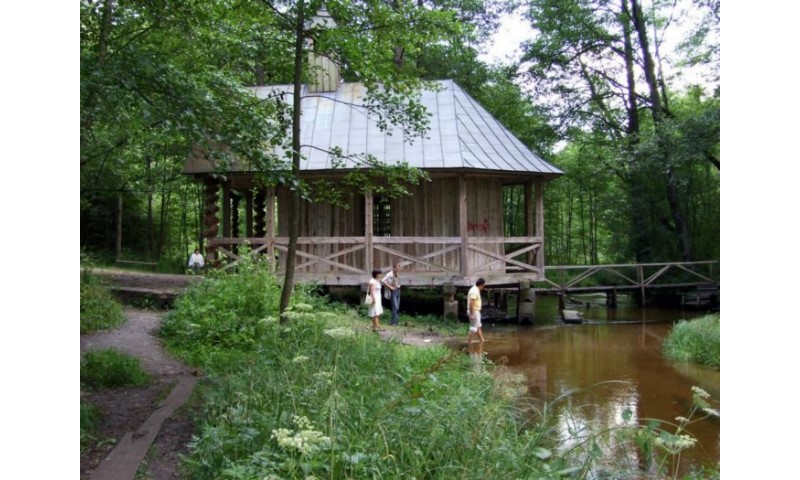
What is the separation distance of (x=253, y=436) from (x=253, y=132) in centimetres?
310

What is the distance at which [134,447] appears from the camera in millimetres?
4410

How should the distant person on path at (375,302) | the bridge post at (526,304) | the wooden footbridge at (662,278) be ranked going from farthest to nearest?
1. the wooden footbridge at (662,278)
2. the bridge post at (526,304)
3. the distant person on path at (375,302)

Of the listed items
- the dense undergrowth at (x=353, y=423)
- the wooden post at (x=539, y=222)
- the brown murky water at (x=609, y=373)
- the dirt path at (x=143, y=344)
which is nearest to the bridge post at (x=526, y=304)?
the brown murky water at (x=609, y=373)

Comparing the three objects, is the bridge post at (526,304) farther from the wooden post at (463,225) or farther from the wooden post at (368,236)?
the wooden post at (368,236)

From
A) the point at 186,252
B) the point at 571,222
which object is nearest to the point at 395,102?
the point at 186,252


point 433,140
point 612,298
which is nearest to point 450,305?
point 433,140

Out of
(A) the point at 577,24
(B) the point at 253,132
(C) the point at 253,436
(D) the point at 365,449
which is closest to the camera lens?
(D) the point at 365,449

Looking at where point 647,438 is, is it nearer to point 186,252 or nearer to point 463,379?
point 463,379

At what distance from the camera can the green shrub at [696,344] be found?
988 cm

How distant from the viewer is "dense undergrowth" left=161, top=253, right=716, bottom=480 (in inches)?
135

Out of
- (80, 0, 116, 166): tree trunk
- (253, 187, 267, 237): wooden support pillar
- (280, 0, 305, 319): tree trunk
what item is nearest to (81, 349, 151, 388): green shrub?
(280, 0, 305, 319): tree trunk

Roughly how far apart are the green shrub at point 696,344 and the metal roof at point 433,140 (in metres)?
4.59

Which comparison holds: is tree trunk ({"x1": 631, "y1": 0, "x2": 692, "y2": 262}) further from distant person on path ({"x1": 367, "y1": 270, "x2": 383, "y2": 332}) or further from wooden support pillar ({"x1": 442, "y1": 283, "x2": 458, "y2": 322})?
distant person on path ({"x1": 367, "y1": 270, "x2": 383, "y2": 332})

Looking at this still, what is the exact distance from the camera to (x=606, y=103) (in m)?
23.4
